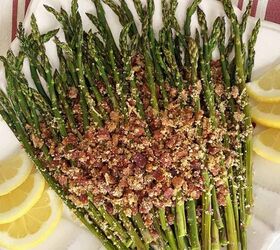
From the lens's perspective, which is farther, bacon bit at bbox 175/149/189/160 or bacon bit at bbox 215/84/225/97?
bacon bit at bbox 215/84/225/97

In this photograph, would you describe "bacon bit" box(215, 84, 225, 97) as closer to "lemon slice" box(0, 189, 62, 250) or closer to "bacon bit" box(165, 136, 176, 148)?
"bacon bit" box(165, 136, 176, 148)

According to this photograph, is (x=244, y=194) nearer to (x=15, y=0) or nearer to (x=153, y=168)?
(x=153, y=168)

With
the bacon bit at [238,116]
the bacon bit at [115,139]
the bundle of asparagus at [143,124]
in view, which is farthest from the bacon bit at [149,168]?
the bacon bit at [238,116]

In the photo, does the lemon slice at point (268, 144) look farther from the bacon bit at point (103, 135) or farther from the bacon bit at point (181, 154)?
the bacon bit at point (103, 135)

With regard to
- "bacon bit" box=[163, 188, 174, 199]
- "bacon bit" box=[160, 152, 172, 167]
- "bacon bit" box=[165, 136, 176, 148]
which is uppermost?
"bacon bit" box=[165, 136, 176, 148]

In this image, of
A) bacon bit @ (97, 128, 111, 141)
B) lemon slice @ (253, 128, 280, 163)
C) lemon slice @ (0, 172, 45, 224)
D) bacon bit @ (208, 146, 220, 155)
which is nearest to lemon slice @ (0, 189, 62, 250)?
lemon slice @ (0, 172, 45, 224)

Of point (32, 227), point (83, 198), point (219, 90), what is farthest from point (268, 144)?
point (32, 227)

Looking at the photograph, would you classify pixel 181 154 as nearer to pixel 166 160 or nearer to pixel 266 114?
pixel 166 160

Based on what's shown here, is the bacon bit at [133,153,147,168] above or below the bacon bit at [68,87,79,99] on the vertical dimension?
below
